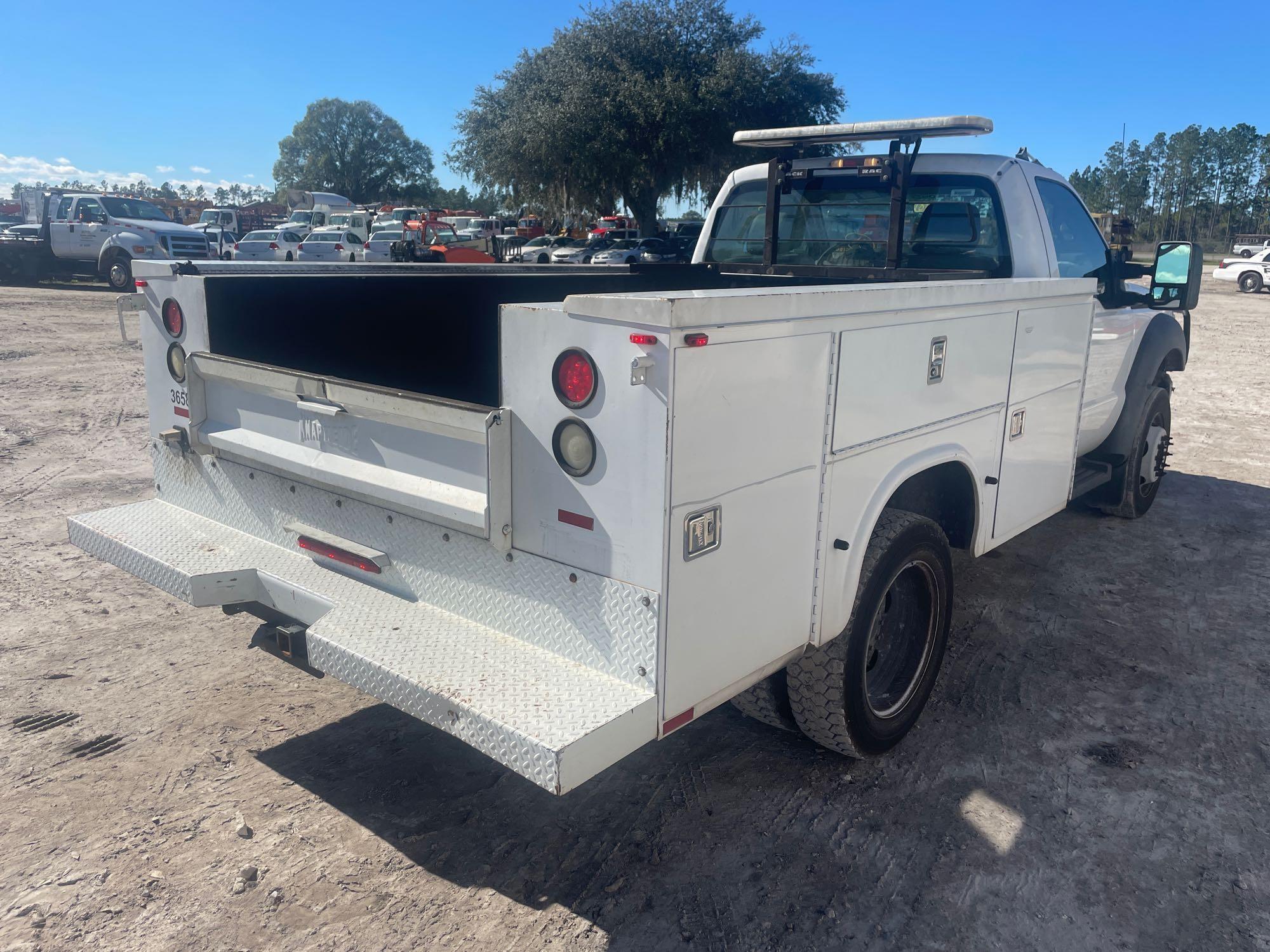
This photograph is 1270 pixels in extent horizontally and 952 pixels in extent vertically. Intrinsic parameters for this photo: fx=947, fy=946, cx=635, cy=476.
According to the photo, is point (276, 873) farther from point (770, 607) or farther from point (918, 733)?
point (918, 733)

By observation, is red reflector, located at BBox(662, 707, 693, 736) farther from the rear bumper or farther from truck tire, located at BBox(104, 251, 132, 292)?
truck tire, located at BBox(104, 251, 132, 292)

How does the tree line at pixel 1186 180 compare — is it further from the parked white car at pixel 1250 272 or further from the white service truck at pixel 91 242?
the white service truck at pixel 91 242

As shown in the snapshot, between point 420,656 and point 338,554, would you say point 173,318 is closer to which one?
point 338,554

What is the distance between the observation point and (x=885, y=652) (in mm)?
3777

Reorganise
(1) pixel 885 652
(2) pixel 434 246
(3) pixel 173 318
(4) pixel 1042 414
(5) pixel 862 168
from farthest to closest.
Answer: (2) pixel 434 246
(5) pixel 862 168
(4) pixel 1042 414
(1) pixel 885 652
(3) pixel 173 318

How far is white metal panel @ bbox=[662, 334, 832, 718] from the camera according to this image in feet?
7.61

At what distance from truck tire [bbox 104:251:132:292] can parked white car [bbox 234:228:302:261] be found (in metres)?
4.97

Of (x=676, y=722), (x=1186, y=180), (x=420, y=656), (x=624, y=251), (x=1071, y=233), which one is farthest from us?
(x=1186, y=180)

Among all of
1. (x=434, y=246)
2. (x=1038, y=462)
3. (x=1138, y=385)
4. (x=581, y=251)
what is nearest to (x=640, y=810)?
(x=1038, y=462)

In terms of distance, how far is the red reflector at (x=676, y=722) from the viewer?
7.98ft

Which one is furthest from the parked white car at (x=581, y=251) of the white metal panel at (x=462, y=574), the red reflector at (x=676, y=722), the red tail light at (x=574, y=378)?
the red reflector at (x=676, y=722)

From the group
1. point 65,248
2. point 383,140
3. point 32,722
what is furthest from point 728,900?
point 383,140

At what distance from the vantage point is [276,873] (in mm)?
2861

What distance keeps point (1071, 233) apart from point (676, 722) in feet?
13.6
